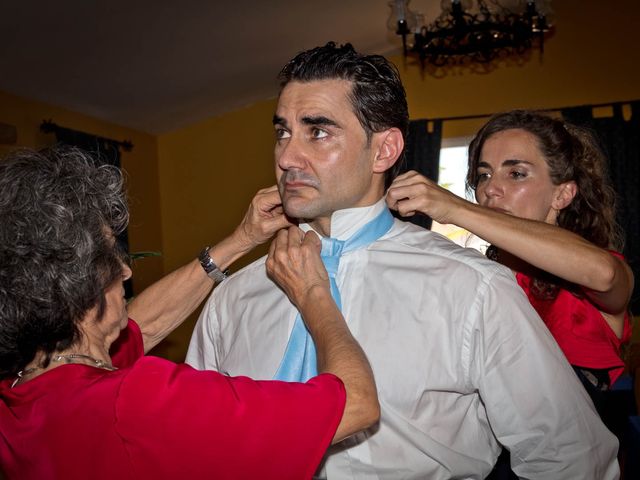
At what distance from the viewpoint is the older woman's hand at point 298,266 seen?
4.15 feet

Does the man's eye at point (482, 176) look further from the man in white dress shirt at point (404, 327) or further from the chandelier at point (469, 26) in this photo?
the chandelier at point (469, 26)

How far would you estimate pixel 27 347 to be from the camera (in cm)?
108

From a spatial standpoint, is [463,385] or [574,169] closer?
[463,385]

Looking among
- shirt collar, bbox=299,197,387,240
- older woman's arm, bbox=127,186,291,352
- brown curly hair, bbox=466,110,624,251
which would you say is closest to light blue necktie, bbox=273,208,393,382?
shirt collar, bbox=299,197,387,240

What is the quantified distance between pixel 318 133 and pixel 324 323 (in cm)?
49

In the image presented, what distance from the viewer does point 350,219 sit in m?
1.46

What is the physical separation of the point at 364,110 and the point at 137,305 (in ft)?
3.07

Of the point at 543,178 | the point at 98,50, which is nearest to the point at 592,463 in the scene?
the point at 543,178

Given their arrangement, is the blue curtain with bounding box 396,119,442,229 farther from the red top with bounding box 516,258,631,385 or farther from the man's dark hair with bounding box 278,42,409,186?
the man's dark hair with bounding box 278,42,409,186

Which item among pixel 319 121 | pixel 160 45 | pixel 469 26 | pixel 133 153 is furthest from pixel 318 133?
pixel 133 153

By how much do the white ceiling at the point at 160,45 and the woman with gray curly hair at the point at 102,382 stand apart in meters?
2.70

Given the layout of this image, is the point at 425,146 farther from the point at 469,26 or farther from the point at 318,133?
the point at 318,133

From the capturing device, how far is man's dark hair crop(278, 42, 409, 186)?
142 centimetres

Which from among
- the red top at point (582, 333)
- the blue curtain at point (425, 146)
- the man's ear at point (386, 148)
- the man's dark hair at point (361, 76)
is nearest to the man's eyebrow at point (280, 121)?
the man's dark hair at point (361, 76)
